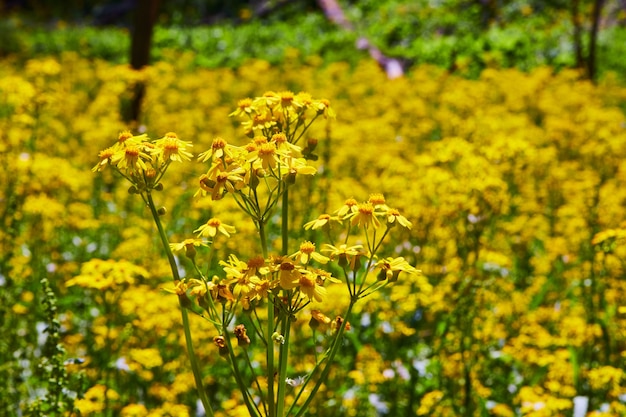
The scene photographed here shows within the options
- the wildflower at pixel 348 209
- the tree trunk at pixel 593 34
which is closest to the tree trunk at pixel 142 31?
the tree trunk at pixel 593 34

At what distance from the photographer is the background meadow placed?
9.80 ft

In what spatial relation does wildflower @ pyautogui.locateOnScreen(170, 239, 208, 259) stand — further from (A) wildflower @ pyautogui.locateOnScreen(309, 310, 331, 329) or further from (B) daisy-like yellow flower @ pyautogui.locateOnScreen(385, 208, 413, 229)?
(B) daisy-like yellow flower @ pyautogui.locateOnScreen(385, 208, 413, 229)

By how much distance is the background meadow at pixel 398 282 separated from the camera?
9.80 ft

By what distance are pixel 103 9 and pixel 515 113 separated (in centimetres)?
1307

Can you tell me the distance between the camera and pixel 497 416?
3107mm

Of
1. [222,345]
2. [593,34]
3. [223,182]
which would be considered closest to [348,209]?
[223,182]

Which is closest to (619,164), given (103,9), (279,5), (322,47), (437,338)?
(437,338)

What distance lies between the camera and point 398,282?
3.85 m

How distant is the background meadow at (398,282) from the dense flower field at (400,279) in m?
0.01

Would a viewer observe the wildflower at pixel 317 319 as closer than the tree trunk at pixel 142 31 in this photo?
Yes

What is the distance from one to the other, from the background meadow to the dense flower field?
0.01 metres


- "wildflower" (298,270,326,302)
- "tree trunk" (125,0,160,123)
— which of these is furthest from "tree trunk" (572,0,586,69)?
"wildflower" (298,270,326,302)

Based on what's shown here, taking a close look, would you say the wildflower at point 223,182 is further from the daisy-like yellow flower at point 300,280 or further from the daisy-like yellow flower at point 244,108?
the daisy-like yellow flower at point 244,108

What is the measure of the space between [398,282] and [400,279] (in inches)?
1.6
